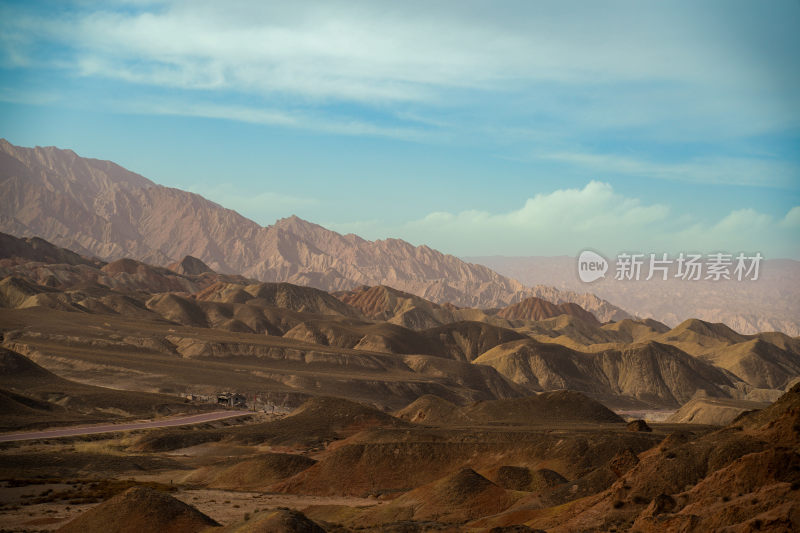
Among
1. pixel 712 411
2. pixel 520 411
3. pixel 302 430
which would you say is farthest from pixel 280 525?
pixel 712 411

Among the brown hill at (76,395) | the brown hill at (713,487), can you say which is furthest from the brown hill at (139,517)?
the brown hill at (76,395)

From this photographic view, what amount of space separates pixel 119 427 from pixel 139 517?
61.9 metres

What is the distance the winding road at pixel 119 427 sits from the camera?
94.1m

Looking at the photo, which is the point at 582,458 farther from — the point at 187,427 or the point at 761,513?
the point at 187,427

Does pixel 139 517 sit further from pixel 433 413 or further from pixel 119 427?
pixel 433 413

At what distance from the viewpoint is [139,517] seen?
4778 centimetres

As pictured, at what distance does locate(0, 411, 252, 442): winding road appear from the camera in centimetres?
9412

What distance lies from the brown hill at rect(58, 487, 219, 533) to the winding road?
47.8m

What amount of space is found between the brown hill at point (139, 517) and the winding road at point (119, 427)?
47795 millimetres

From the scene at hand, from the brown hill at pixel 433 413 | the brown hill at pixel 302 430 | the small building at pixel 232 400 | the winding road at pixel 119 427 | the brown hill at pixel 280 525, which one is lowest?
the small building at pixel 232 400

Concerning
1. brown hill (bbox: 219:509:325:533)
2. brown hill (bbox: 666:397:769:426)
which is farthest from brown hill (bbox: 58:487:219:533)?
brown hill (bbox: 666:397:769:426)

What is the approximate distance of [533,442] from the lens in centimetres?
8200

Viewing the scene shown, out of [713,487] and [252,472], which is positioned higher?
[713,487]

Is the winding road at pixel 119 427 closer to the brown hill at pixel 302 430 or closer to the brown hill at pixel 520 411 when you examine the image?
the brown hill at pixel 302 430
